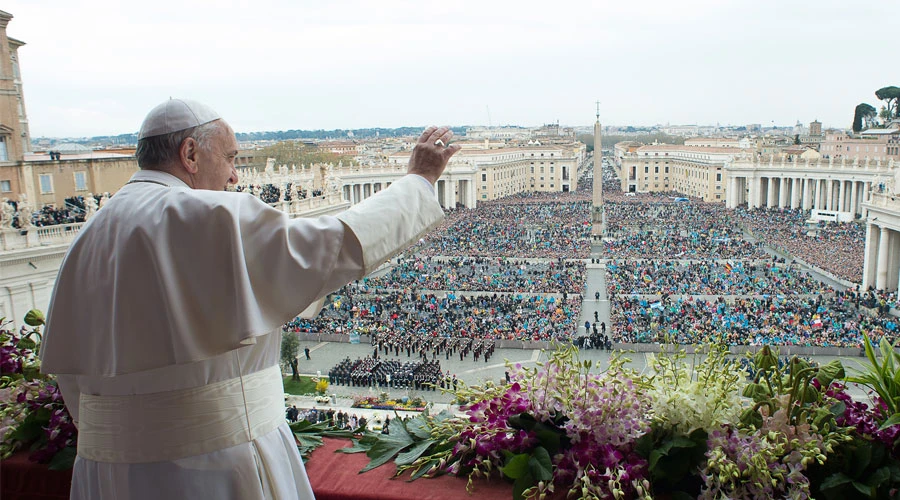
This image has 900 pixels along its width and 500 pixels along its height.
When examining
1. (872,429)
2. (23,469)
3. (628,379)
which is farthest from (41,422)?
(872,429)

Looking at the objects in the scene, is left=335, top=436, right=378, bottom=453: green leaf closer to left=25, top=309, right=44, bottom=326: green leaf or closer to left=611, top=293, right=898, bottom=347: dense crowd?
left=25, top=309, right=44, bottom=326: green leaf

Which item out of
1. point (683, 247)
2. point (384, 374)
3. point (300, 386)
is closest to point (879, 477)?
point (384, 374)

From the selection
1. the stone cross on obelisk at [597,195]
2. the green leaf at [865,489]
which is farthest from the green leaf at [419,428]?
the stone cross on obelisk at [597,195]

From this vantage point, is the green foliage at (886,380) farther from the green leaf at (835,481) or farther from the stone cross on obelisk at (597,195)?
the stone cross on obelisk at (597,195)

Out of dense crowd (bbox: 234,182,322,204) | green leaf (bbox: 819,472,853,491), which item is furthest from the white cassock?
dense crowd (bbox: 234,182,322,204)

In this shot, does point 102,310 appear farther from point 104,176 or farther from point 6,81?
point 104,176

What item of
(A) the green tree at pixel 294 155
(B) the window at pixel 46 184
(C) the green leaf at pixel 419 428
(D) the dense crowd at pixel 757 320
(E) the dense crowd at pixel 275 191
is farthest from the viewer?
(A) the green tree at pixel 294 155
